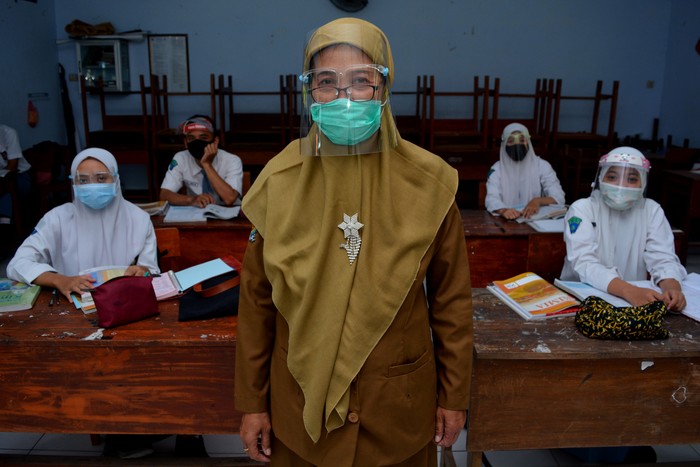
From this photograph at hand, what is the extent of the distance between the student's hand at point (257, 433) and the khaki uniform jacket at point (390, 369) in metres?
0.02

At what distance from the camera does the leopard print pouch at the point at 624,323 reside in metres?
1.62

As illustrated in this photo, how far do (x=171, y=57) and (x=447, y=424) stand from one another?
6231 mm

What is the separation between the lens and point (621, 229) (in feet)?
7.58

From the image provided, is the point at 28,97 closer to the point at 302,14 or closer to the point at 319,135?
the point at 302,14

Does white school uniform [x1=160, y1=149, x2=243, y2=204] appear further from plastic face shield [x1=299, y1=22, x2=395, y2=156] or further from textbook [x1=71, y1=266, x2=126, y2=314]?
plastic face shield [x1=299, y1=22, x2=395, y2=156]

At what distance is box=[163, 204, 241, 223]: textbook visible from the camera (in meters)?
3.15

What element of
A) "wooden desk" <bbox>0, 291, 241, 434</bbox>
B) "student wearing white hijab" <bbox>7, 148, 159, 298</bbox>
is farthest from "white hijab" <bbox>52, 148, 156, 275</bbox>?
"wooden desk" <bbox>0, 291, 241, 434</bbox>

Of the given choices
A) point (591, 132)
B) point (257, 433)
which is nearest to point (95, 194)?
point (257, 433)

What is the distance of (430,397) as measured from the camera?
1.19m

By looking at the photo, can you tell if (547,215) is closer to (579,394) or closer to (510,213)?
(510,213)

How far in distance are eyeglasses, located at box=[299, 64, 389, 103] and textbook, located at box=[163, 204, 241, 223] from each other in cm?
214

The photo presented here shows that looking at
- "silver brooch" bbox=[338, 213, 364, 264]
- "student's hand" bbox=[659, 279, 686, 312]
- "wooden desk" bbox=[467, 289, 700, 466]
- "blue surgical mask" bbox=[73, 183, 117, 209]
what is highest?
"silver brooch" bbox=[338, 213, 364, 264]

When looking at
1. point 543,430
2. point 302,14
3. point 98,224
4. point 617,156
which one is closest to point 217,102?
point 302,14

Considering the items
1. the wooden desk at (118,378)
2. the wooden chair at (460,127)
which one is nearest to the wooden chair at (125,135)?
the wooden chair at (460,127)
